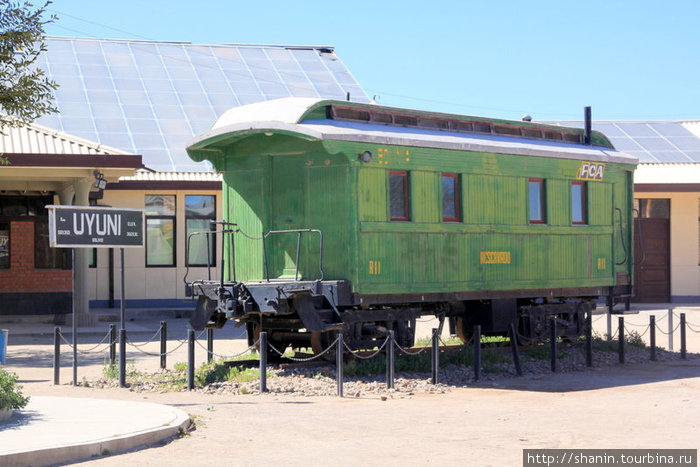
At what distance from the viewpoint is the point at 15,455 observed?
27.3 feet

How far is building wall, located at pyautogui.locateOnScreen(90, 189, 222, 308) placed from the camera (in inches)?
1115

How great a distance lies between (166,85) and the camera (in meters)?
35.8

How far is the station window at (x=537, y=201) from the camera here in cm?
1722

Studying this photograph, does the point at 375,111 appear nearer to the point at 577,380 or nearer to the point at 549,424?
the point at 577,380

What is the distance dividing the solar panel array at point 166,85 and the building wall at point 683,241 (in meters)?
11.5

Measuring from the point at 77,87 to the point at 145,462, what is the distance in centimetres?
2748

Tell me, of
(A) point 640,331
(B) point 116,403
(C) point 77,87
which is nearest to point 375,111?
(B) point 116,403

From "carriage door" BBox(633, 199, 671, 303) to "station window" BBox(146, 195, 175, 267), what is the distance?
1444cm

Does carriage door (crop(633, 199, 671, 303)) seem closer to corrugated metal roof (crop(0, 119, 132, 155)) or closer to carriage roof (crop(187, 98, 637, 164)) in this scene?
carriage roof (crop(187, 98, 637, 164))

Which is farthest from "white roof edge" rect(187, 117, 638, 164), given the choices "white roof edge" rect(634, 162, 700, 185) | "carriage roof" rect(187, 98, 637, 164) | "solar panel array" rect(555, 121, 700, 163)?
"solar panel array" rect(555, 121, 700, 163)

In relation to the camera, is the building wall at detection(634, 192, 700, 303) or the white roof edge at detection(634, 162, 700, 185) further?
the building wall at detection(634, 192, 700, 303)

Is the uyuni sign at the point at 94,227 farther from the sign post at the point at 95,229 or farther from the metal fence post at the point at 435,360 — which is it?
the metal fence post at the point at 435,360

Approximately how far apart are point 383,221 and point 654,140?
24.6 metres

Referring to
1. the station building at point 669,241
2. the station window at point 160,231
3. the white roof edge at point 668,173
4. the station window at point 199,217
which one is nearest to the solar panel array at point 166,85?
the station window at point 199,217
